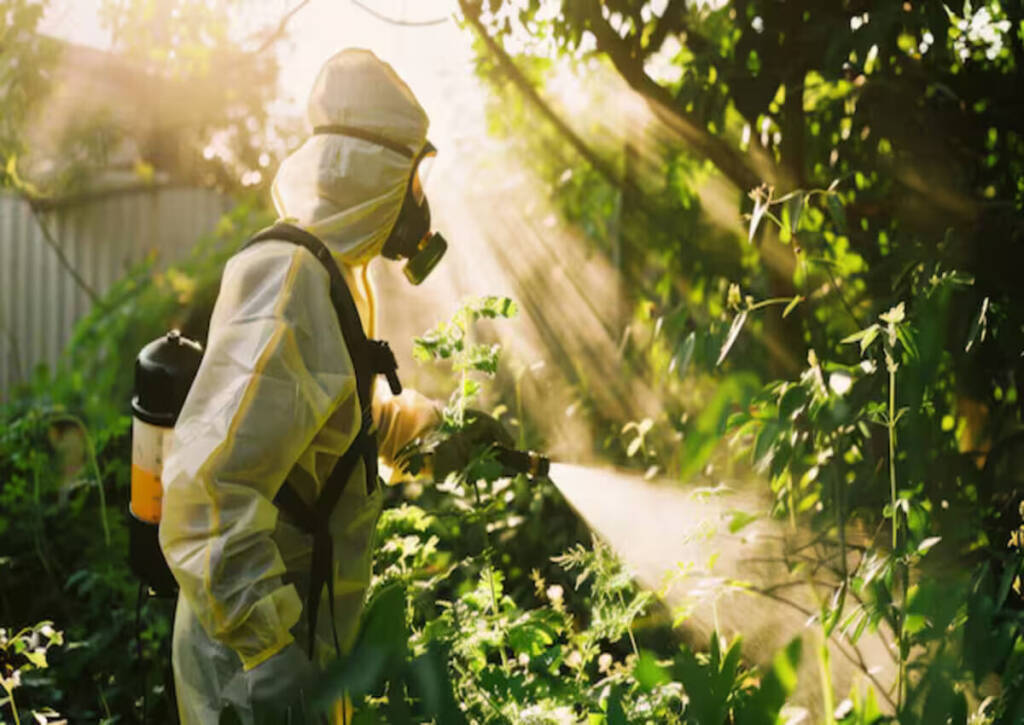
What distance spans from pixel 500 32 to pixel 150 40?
183cm

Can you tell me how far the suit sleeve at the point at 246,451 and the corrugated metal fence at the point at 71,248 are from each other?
6791 mm

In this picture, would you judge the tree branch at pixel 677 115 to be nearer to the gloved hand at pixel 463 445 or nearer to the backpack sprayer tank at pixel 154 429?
the gloved hand at pixel 463 445

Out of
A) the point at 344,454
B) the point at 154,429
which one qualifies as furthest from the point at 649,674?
the point at 154,429

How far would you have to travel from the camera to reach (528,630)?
171 centimetres

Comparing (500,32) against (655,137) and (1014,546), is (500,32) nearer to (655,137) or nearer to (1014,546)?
(655,137)

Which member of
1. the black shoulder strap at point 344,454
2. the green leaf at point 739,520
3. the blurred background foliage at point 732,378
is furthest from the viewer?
the black shoulder strap at point 344,454

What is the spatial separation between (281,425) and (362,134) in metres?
0.71

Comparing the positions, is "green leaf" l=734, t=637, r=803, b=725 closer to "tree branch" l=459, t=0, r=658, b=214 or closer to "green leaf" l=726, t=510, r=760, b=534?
"green leaf" l=726, t=510, r=760, b=534

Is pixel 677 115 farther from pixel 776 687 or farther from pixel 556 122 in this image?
pixel 776 687

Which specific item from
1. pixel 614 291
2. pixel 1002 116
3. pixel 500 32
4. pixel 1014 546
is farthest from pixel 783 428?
pixel 614 291

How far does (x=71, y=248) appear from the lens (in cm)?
869

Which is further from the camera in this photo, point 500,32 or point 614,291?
point 614,291

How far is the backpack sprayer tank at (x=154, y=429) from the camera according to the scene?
2.03 m

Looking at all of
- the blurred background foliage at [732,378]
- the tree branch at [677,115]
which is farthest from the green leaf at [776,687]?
the tree branch at [677,115]
